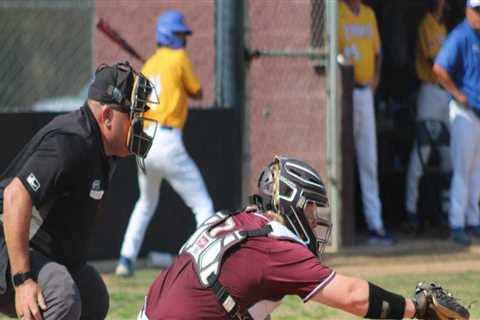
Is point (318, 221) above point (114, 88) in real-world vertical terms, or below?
below

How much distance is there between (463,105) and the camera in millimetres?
10141

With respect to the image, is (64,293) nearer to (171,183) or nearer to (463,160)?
(171,183)

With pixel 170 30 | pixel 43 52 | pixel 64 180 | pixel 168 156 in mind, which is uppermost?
pixel 170 30

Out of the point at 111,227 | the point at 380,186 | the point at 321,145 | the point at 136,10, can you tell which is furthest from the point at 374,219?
the point at 136,10

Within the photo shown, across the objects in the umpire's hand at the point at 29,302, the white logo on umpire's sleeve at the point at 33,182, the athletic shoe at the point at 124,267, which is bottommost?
the athletic shoe at the point at 124,267

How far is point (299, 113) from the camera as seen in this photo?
10.8m

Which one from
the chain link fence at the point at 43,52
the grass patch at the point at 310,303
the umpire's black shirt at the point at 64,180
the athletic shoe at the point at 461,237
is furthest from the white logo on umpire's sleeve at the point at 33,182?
the athletic shoe at the point at 461,237

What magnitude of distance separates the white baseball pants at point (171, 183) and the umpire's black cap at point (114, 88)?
3.62 metres

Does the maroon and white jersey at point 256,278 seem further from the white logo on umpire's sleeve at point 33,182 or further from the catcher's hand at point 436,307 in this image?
the white logo on umpire's sleeve at point 33,182

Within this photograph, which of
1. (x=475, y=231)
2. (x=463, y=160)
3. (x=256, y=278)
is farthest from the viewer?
(x=475, y=231)

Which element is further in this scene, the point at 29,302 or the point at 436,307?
the point at 29,302

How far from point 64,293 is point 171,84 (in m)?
4.21

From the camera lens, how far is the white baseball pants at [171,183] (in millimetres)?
9109

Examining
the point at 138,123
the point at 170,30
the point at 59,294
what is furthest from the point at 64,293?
the point at 170,30
